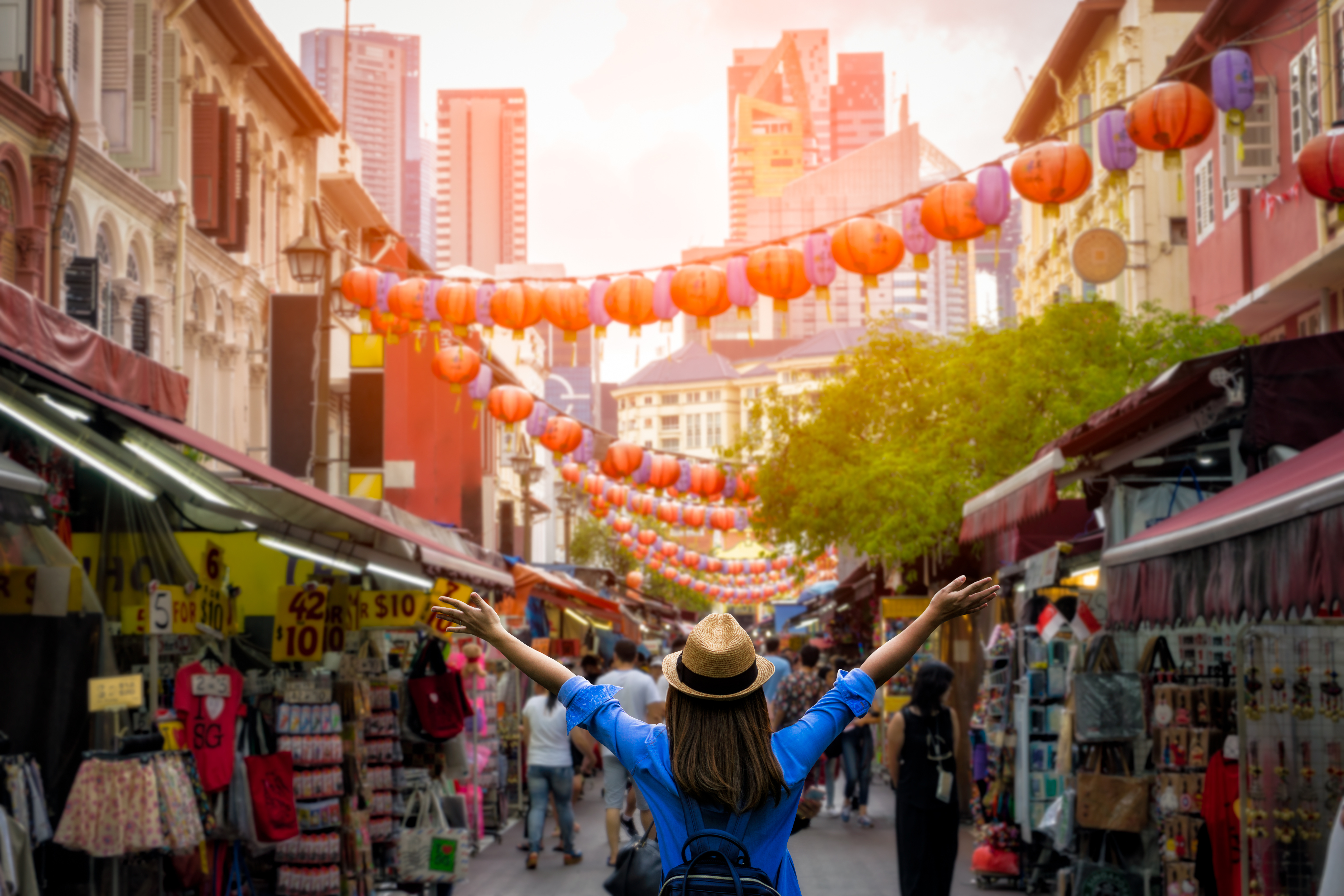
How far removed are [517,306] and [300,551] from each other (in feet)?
18.4

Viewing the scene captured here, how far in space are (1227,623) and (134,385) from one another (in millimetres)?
6017

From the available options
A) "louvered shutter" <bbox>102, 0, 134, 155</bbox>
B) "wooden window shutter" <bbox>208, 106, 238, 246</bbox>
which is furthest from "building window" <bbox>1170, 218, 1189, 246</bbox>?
"louvered shutter" <bbox>102, 0, 134, 155</bbox>

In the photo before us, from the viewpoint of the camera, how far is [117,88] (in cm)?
1769

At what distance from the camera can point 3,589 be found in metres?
7.54

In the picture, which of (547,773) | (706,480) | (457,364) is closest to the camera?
(547,773)

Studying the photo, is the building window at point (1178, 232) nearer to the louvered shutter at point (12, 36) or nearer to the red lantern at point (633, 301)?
the red lantern at point (633, 301)

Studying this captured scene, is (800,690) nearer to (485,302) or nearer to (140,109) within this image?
(485,302)

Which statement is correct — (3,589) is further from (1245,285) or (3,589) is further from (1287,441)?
(1245,285)

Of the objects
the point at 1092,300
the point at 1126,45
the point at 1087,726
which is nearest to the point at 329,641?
the point at 1087,726

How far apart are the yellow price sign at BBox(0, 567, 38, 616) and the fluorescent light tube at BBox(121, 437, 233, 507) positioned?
0.98 m

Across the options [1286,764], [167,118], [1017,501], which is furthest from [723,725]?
[167,118]

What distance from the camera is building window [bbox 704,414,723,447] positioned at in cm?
14212

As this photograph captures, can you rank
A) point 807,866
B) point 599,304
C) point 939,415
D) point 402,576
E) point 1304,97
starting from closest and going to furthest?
1. point 402,576
2. point 807,866
3. point 599,304
4. point 1304,97
5. point 939,415

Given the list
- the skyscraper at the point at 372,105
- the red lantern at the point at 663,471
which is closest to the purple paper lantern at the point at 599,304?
the red lantern at the point at 663,471
